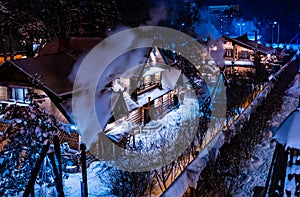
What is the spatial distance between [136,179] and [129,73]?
862cm

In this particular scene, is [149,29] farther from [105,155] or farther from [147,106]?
[105,155]

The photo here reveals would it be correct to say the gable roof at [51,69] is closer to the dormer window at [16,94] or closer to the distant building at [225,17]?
the dormer window at [16,94]

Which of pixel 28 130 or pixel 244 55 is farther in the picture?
pixel 244 55

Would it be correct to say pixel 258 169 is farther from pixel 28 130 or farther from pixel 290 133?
pixel 28 130

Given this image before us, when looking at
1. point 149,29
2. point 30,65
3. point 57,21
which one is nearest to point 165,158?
point 30,65

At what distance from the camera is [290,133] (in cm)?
464

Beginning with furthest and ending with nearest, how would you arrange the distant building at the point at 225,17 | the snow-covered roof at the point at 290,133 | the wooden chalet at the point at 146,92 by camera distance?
the distant building at the point at 225,17 → the wooden chalet at the point at 146,92 → the snow-covered roof at the point at 290,133

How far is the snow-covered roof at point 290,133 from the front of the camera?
15.0 feet

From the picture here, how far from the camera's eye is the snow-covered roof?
4.57 m

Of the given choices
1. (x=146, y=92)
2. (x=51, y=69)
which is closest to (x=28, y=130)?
(x=51, y=69)

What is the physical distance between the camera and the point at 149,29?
23.7 meters

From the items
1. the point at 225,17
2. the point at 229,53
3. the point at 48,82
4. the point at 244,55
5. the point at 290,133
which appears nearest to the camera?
the point at 290,133

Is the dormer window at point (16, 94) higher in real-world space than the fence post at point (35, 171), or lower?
A: lower

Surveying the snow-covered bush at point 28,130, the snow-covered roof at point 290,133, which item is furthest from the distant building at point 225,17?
the snow-covered bush at point 28,130
